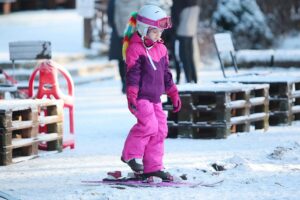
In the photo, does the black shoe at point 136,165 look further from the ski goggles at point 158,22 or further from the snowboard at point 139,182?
the ski goggles at point 158,22

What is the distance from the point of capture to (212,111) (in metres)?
10.5

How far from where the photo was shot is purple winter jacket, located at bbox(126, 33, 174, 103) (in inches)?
300

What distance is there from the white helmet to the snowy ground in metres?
1.27

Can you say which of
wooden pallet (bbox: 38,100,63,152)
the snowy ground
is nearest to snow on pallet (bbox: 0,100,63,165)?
wooden pallet (bbox: 38,100,63,152)

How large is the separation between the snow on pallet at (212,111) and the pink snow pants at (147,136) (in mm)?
2705

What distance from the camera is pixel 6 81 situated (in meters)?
15.4

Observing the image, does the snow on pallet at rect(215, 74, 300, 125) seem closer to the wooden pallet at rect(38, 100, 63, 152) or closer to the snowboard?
the wooden pallet at rect(38, 100, 63, 152)

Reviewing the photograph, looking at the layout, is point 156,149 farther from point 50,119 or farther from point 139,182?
point 50,119

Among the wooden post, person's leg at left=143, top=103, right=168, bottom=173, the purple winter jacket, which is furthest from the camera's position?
the wooden post

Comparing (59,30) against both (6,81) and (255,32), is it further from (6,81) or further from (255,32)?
(6,81)

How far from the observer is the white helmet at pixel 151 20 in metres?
7.68

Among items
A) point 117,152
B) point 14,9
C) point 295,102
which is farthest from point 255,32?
point 117,152

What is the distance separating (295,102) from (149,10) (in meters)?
5.30

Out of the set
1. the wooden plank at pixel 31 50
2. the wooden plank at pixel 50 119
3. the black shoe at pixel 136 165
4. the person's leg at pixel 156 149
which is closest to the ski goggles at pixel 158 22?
the person's leg at pixel 156 149
